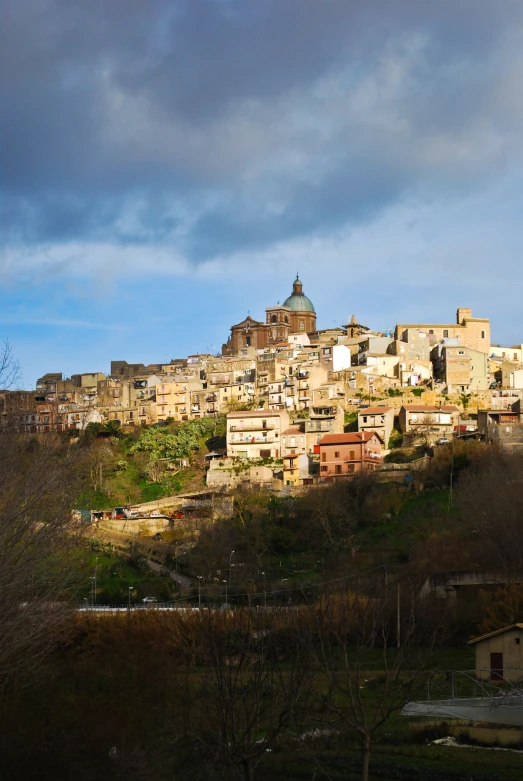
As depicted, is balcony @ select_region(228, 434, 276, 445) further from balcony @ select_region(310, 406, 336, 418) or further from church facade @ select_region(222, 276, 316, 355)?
church facade @ select_region(222, 276, 316, 355)

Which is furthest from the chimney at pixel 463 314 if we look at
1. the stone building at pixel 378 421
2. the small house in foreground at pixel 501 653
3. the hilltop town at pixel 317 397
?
the small house in foreground at pixel 501 653

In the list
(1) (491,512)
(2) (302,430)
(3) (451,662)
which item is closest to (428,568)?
(1) (491,512)

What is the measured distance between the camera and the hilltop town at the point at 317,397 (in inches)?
2623

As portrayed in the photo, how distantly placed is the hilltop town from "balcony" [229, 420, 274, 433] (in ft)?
0.35

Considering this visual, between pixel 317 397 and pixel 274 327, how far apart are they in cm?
2534

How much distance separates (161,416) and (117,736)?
61.2 metres

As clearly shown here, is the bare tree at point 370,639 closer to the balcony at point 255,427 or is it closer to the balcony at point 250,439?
the balcony at point 250,439

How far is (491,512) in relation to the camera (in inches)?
1796

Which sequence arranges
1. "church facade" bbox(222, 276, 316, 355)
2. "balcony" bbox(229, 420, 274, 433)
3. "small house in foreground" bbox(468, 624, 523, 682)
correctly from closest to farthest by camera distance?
"small house in foreground" bbox(468, 624, 523, 682) < "balcony" bbox(229, 420, 274, 433) < "church facade" bbox(222, 276, 316, 355)

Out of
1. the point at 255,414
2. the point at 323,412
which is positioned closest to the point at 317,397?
the point at 323,412

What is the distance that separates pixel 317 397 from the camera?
76312mm

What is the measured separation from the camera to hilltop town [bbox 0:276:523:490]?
6662 cm

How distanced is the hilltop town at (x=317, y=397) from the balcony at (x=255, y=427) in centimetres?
11

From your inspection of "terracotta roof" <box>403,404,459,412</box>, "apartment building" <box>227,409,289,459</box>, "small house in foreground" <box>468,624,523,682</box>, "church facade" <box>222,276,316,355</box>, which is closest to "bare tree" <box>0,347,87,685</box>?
"small house in foreground" <box>468,624,523,682</box>
